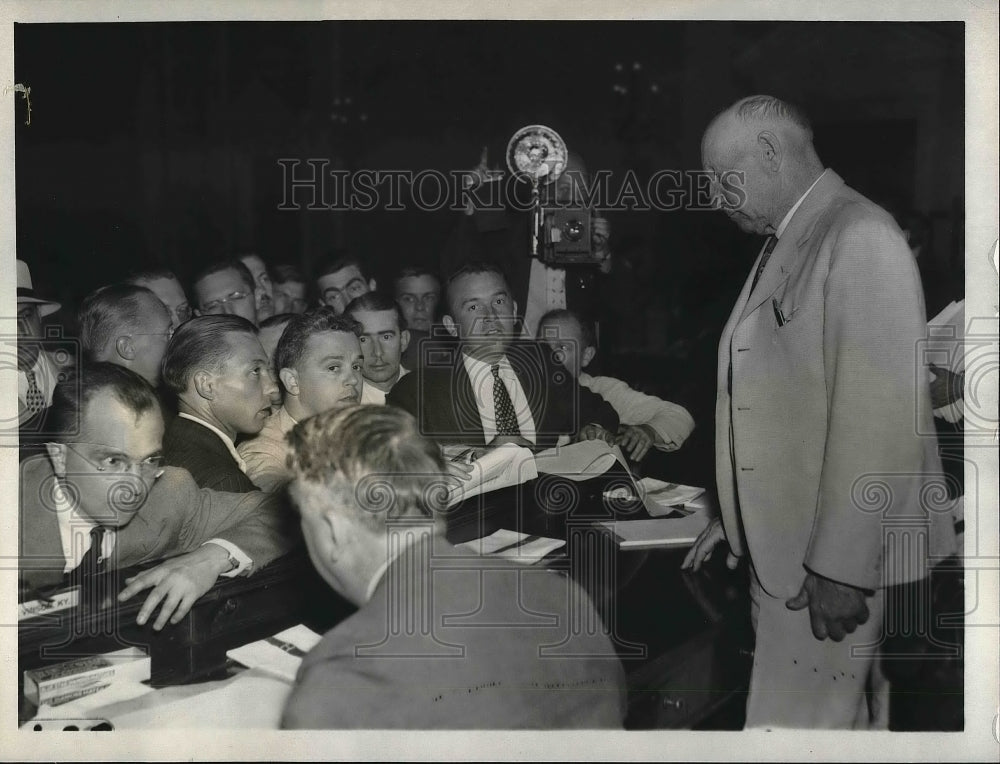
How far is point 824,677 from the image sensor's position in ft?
8.81

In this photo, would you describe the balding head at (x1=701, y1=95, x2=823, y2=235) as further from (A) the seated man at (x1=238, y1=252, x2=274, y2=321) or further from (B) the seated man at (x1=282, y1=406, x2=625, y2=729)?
(A) the seated man at (x1=238, y1=252, x2=274, y2=321)

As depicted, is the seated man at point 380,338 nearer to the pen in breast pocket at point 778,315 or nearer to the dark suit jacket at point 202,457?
the dark suit jacket at point 202,457

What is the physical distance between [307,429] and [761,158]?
1558mm

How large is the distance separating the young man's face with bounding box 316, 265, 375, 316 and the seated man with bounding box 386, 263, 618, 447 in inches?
10.1

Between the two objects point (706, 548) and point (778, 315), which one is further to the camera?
point (706, 548)

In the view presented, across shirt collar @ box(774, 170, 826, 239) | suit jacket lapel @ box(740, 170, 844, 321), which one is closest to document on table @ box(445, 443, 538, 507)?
suit jacket lapel @ box(740, 170, 844, 321)

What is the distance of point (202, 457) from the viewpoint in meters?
2.60

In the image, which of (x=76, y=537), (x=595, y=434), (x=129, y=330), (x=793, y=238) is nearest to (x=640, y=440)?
(x=595, y=434)

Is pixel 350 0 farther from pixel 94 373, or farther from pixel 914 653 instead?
pixel 914 653


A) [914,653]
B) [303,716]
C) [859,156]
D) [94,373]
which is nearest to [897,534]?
[914,653]

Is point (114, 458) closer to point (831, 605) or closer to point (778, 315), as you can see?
point (778, 315)

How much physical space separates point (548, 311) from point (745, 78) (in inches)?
35.3

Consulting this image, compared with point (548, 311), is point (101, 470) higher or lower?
lower

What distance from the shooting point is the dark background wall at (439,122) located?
8.63 feet
